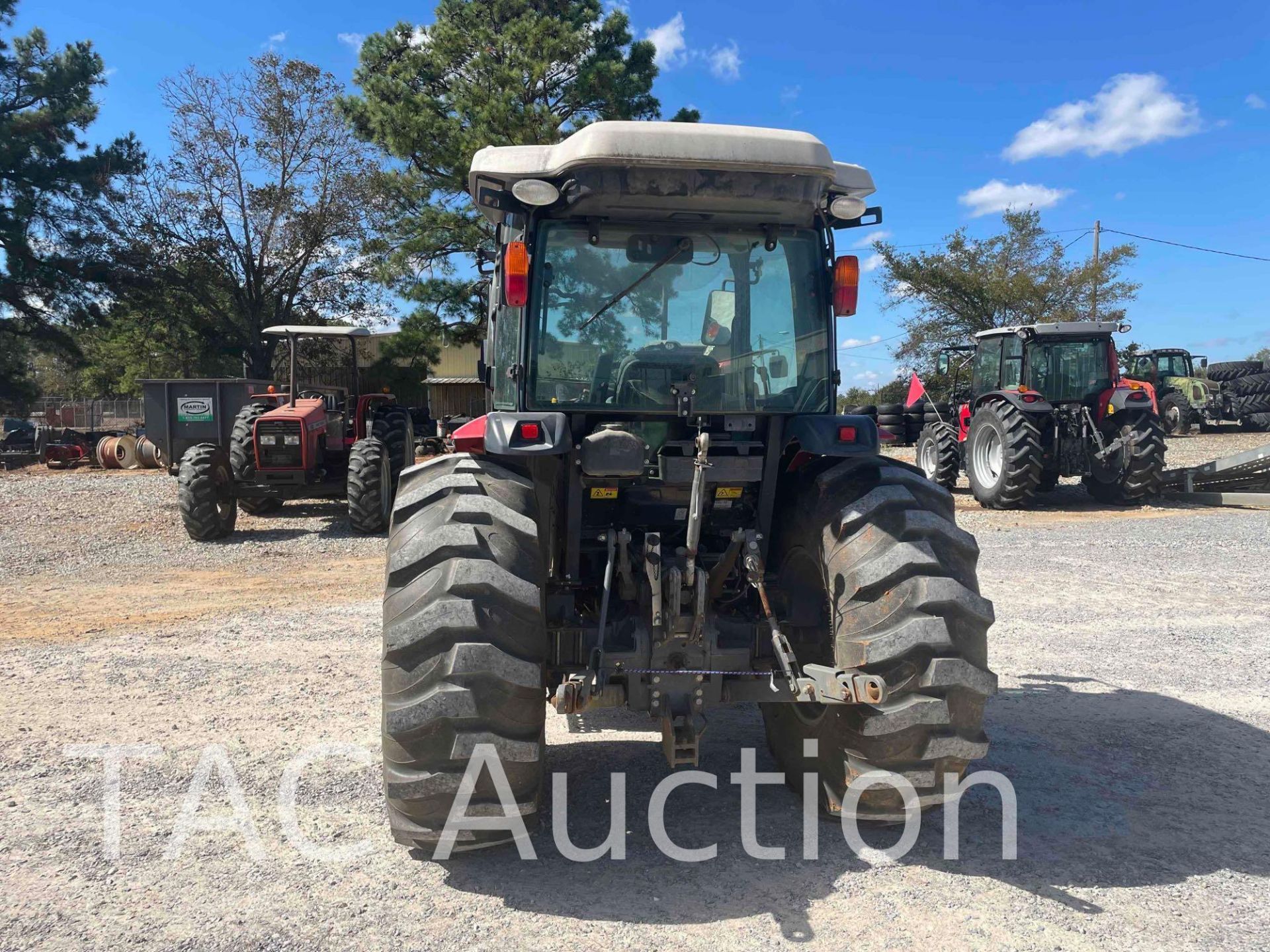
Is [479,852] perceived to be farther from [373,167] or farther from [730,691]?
[373,167]

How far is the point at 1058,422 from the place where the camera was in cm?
1374

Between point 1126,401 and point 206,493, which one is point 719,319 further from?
point 1126,401

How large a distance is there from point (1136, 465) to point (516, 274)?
40.2 feet

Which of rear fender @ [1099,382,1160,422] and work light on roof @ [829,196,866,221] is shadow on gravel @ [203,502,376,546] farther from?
rear fender @ [1099,382,1160,422]

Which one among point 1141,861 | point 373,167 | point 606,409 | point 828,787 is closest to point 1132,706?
point 1141,861

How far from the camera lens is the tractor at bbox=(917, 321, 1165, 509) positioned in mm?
12930

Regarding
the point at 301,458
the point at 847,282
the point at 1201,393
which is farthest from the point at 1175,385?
the point at 847,282

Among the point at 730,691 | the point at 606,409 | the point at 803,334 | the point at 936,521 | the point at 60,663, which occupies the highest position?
the point at 803,334

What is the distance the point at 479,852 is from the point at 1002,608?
555 cm

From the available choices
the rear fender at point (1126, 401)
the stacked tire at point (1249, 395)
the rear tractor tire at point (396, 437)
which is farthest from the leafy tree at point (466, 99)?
the stacked tire at point (1249, 395)

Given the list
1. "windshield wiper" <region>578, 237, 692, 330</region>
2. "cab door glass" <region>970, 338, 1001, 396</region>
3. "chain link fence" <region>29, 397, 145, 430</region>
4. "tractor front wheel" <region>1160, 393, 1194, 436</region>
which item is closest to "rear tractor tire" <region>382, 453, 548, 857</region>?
"windshield wiper" <region>578, 237, 692, 330</region>

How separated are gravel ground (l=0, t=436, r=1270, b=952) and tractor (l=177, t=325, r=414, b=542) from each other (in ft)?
12.9

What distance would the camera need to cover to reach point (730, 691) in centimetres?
343

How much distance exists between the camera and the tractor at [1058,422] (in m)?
12.9
